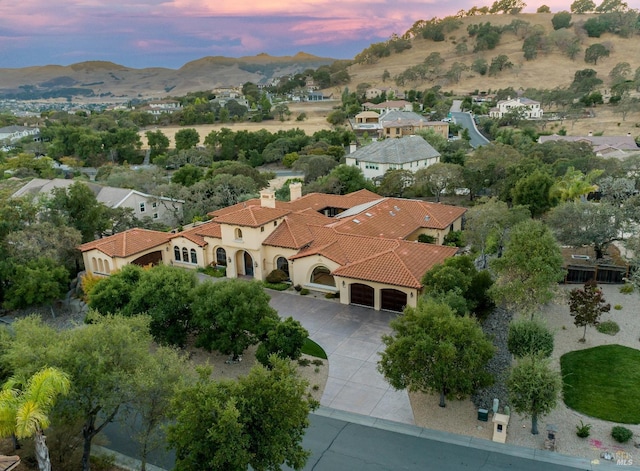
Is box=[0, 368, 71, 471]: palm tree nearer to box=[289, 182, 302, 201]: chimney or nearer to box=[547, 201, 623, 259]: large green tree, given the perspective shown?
box=[547, 201, 623, 259]: large green tree

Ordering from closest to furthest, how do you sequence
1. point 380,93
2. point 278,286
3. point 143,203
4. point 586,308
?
point 586,308
point 278,286
point 143,203
point 380,93

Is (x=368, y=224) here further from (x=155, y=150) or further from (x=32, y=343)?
(x=155, y=150)

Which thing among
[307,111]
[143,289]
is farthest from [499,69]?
[143,289]

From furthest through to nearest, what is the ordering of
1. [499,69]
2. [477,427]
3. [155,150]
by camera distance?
[499,69] < [155,150] < [477,427]

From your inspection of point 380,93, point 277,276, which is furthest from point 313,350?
point 380,93

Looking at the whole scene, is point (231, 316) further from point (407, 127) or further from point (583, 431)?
point (407, 127)

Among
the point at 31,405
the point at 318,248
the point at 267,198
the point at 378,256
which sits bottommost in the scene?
the point at 318,248
